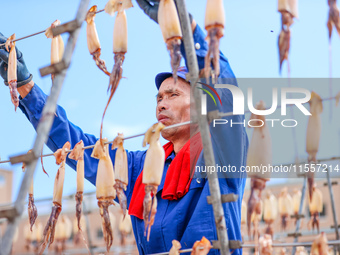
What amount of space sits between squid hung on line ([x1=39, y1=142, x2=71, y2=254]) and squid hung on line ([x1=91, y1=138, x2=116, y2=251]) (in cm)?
26

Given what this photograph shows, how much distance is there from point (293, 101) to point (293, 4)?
1.56ft

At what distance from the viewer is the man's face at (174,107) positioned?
11.6ft

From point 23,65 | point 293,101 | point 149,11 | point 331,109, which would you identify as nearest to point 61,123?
point 23,65

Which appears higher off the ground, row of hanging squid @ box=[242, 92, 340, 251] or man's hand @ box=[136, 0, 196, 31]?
man's hand @ box=[136, 0, 196, 31]

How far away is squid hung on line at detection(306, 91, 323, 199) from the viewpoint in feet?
6.42

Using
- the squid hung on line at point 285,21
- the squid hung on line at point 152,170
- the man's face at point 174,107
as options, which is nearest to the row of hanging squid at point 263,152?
the squid hung on line at point 285,21

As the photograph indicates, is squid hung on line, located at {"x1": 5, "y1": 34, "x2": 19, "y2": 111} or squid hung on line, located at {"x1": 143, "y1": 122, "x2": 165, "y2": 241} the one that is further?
squid hung on line, located at {"x1": 5, "y1": 34, "x2": 19, "y2": 111}

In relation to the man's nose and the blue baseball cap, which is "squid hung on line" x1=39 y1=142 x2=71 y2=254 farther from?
the blue baseball cap

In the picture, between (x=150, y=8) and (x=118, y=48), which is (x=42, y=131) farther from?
(x=150, y=8)

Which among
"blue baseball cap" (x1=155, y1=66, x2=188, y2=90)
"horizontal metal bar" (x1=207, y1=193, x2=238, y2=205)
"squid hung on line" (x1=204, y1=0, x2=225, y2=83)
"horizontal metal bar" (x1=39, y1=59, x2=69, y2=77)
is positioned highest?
"blue baseball cap" (x1=155, y1=66, x2=188, y2=90)

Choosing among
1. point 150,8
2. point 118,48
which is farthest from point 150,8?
point 118,48

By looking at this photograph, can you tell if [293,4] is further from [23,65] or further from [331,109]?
[23,65]

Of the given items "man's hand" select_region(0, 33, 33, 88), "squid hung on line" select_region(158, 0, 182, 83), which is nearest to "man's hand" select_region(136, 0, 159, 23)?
"squid hung on line" select_region(158, 0, 182, 83)

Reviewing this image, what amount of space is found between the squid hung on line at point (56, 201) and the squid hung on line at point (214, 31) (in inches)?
42.3
